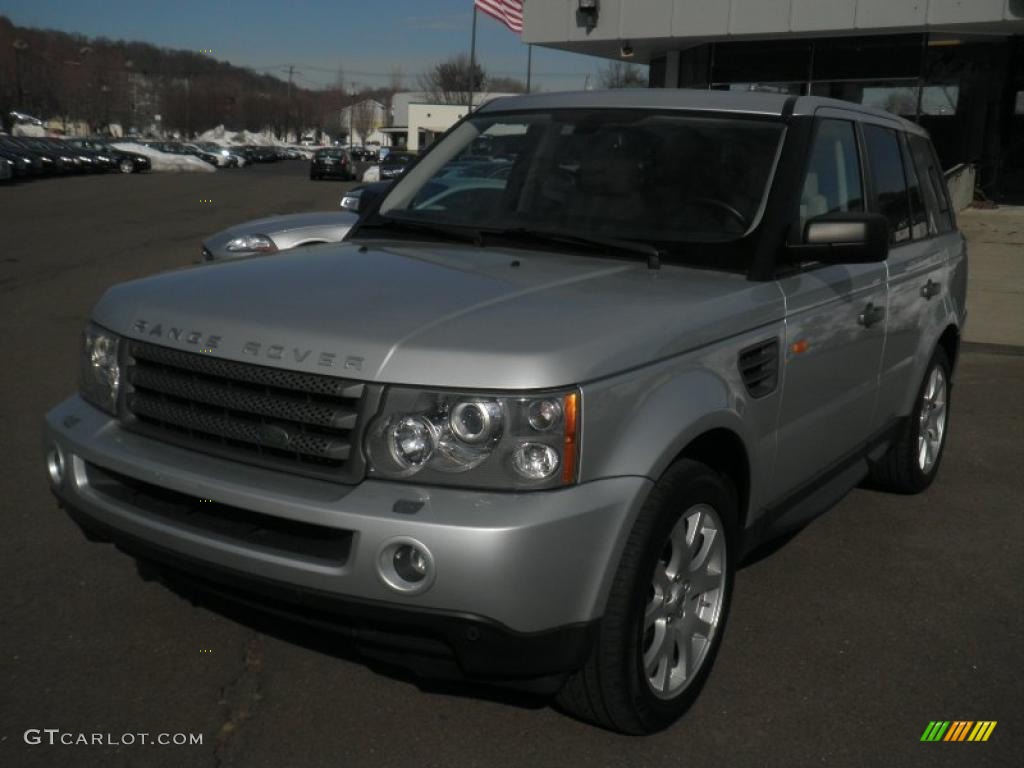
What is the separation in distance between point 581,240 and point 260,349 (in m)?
1.37

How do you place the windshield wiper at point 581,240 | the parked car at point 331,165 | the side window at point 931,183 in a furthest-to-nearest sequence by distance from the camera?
the parked car at point 331,165
the side window at point 931,183
the windshield wiper at point 581,240

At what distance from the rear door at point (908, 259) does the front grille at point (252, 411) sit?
273cm

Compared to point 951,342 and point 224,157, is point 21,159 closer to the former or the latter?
point 224,157

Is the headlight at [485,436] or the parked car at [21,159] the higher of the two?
the parked car at [21,159]

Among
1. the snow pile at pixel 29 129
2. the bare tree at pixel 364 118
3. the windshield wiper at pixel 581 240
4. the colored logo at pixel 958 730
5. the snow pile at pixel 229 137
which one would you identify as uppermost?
the bare tree at pixel 364 118

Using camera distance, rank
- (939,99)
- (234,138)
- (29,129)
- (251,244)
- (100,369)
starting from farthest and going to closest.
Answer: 1. (234,138)
2. (29,129)
3. (939,99)
4. (251,244)
5. (100,369)

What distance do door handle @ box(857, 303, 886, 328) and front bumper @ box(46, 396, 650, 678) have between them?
181cm

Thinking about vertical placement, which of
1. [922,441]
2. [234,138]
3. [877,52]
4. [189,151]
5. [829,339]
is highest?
[234,138]

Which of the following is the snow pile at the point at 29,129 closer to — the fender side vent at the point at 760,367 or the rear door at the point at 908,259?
the rear door at the point at 908,259

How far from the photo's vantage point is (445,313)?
9.59 feet

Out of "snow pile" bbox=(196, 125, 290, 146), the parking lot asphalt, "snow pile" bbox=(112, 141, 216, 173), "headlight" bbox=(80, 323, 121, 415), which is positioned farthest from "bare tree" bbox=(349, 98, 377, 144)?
"headlight" bbox=(80, 323, 121, 415)

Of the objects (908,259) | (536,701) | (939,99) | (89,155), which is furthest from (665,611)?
(89,155)

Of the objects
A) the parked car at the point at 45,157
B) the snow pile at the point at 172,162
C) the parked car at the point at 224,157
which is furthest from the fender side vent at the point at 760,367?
the parked car at the point at 224,157

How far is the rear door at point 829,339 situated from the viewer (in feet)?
12.2
